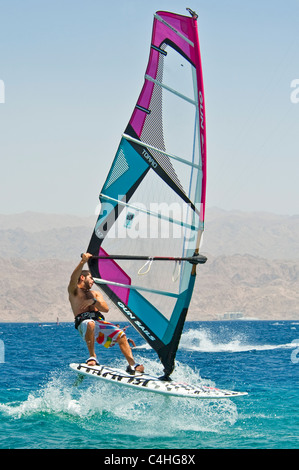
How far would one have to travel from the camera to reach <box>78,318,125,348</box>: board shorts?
1170 centimetres

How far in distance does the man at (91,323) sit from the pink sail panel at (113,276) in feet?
1.60

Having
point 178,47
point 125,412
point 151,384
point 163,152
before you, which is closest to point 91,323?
point 151,384

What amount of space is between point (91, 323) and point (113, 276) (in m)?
1.13

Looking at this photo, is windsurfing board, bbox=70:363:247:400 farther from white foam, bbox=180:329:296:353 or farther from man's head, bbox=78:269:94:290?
white foam, bbox=180:329:296:353

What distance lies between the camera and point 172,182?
12.2 metres

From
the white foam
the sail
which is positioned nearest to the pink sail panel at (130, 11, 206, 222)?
the sail

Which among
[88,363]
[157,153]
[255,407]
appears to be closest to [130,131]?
[157,153]

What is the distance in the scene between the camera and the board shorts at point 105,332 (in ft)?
38.4

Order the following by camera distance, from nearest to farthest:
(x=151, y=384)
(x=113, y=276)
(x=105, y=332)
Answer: (x=151, y=384) < (x=105, y=332) < (x=113, y=276)

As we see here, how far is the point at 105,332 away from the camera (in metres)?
11.7

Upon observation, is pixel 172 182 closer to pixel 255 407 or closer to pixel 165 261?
pixel 165 261

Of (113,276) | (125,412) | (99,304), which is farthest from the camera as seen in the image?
(125,412)

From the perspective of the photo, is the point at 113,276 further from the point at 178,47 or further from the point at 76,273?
the point at 178,47

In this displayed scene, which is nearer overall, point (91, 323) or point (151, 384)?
point (151, 384)
